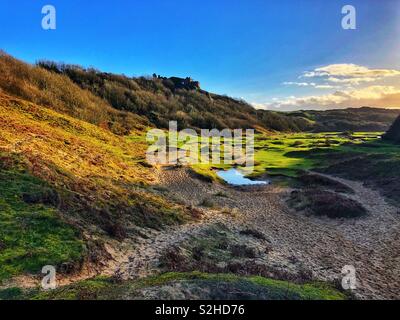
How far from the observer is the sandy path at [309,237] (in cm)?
1880

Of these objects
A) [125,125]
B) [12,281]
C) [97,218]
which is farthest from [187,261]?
[125,125]

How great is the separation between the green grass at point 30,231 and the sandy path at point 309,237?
291 centimetres

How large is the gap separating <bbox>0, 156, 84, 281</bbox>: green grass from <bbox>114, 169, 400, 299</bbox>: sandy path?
2.91 metres

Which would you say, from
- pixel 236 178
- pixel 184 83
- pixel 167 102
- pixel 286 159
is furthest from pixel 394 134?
pixel 184 83

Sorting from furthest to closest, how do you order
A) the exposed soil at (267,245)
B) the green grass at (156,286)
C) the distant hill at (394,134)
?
1. the distant hill at (394,134)
2. the exposed soil at (267,245)
3. the green grass at (156,286)

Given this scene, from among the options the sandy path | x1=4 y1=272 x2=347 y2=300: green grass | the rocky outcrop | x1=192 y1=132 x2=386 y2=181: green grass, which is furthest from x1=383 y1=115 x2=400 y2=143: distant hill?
the rocky outcrop

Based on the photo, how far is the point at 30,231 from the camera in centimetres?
1766

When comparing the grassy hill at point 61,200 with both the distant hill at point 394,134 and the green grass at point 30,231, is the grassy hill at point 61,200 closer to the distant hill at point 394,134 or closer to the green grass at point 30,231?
the green grass at point 30,231

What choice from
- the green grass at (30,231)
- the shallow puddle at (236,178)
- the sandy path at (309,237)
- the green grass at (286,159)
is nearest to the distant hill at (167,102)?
the green grass at (286,159)

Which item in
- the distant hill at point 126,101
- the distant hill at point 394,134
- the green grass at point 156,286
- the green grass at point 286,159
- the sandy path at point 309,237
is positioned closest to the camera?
the green grass at point 156,286

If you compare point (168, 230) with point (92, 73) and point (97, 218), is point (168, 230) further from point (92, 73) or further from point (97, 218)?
point (92, 73)

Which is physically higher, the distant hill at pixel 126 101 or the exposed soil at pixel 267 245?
the distant hill at pixel 126 101

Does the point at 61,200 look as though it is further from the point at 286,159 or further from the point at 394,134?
the point at 394,134

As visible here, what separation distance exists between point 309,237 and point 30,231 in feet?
58.6
